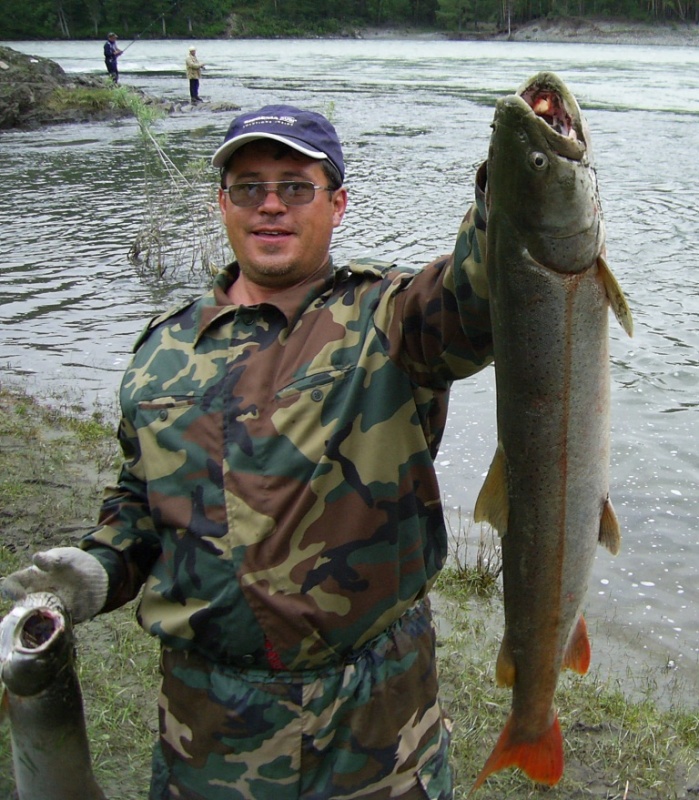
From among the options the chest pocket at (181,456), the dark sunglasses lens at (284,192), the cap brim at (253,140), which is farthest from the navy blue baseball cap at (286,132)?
the chest pocket at (181,456)

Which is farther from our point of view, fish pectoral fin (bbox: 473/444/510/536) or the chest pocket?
the chest pocket

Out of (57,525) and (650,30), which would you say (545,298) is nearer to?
(57,525)

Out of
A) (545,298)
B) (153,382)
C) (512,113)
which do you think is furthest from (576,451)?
(153,382)

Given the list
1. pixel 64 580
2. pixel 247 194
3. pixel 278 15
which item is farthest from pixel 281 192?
pixel 278 15

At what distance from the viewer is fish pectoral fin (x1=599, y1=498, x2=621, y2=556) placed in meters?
2.45

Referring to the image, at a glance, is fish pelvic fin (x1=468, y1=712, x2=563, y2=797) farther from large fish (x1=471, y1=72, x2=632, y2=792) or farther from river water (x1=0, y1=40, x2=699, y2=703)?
river water (x1=0, y1=40, x2=699, y2=703)

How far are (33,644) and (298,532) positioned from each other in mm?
816

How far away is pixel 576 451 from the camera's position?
7.48 feet

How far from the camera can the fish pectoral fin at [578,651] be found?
8.45 feet

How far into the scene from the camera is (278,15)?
339ft

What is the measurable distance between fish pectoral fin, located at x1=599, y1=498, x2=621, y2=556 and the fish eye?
3.24ft

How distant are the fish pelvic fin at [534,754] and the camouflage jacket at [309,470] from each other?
1.69 ft

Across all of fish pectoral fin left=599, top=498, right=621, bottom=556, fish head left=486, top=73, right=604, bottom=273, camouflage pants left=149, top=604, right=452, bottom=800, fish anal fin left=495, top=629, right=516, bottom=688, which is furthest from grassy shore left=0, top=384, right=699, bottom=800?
fish head left=486, top=73, right=604, bottom=273

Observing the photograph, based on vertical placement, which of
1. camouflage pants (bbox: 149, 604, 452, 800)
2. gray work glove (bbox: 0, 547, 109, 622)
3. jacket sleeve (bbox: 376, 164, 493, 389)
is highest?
Answer: jacket sleeve (bbox: 376, 164, 493, 389)
